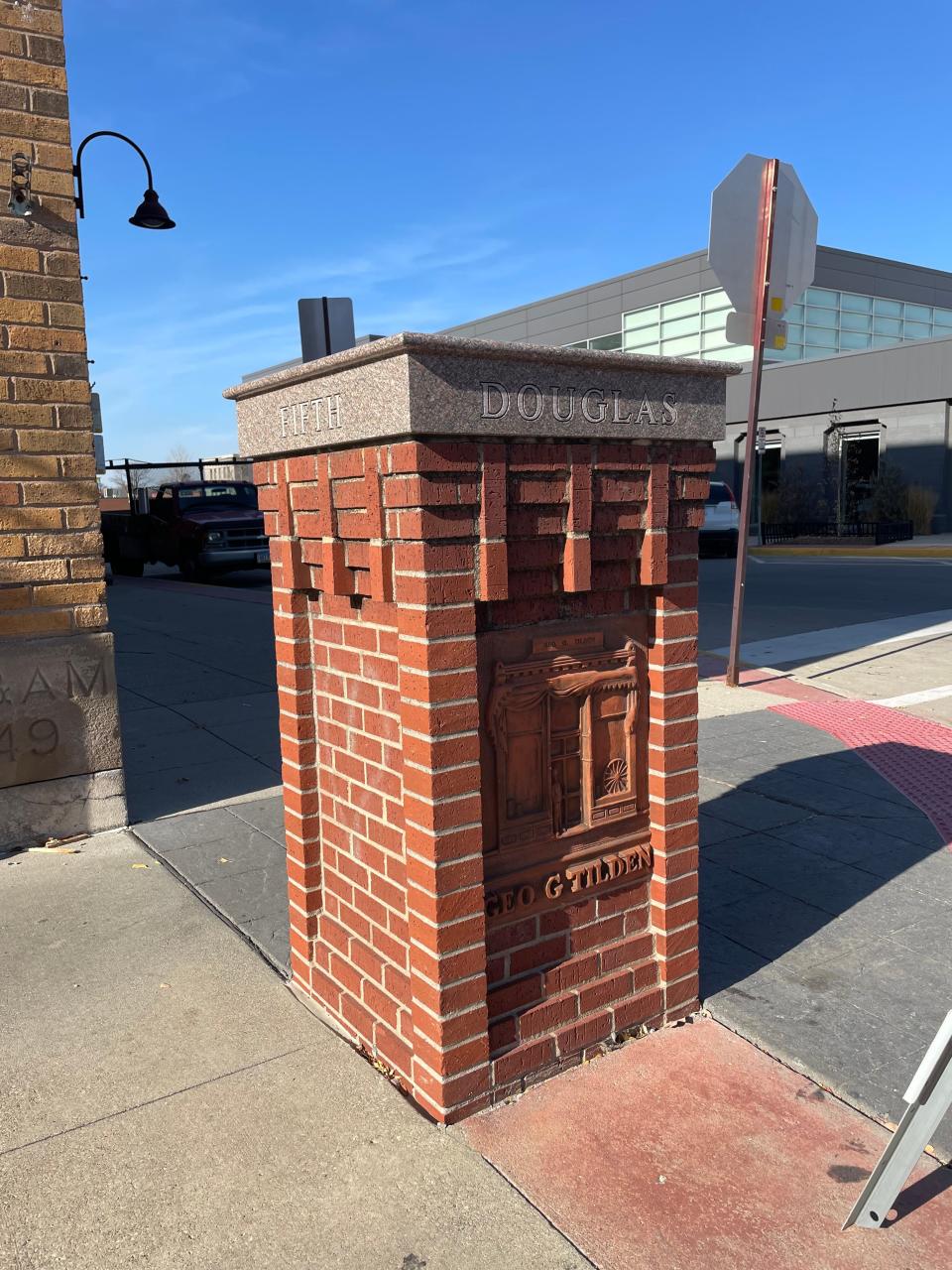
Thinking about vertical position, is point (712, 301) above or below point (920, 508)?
above

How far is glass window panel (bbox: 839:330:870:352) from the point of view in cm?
4222

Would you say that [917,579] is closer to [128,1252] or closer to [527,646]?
[527,646]

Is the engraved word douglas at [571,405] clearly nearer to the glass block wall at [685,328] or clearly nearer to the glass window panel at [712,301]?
the glass block wall at [685,328]

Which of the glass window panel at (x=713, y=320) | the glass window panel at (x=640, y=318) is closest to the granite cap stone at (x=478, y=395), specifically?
the glass window panel at (x=713, y=320)

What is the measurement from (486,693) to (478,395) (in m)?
0.88

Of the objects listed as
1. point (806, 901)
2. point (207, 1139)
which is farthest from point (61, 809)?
point (806, 901)

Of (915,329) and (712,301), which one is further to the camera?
(915,329)

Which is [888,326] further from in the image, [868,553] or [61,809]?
[61,809]

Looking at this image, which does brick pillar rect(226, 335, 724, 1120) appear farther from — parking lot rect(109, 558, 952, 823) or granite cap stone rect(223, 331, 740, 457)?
parking lot rect(109, 558, 952, 823)

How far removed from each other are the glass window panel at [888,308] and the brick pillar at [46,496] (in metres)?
44.0

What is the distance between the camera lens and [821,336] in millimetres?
41344

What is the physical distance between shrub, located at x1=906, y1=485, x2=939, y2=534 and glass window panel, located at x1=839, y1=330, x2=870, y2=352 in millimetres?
13630

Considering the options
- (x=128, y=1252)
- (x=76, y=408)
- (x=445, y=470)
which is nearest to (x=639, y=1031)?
(x=128, y=1252)

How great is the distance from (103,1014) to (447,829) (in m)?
1.68
